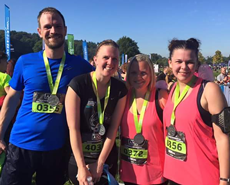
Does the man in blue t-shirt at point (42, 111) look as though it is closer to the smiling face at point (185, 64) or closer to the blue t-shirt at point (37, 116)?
the blue t-shirt at point (37, 116)

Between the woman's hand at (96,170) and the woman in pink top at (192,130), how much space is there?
683mm

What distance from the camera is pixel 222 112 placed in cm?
164

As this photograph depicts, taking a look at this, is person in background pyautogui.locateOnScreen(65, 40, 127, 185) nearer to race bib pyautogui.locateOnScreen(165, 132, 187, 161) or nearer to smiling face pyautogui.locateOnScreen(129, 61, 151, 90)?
smiling face pyautogui.locateOnScreen(129, 61, 151, 90)

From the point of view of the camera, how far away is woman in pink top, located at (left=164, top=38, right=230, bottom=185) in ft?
5.56

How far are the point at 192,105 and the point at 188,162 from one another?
56 cm

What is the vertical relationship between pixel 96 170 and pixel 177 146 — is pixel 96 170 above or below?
below

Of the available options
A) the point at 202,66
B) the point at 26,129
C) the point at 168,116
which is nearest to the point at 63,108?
the point at 26,129

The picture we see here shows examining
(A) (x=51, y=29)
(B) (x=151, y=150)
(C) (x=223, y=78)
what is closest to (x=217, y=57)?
(C) (x=223, y=78)

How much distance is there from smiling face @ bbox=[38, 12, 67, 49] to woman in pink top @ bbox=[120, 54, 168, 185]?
2.98ft

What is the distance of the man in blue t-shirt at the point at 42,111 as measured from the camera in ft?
6.81

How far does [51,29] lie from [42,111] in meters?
0.92

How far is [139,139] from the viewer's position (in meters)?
2.05

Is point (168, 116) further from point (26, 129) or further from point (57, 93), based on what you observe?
point (26, 129)

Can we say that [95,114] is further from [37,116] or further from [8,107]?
[8,107]
